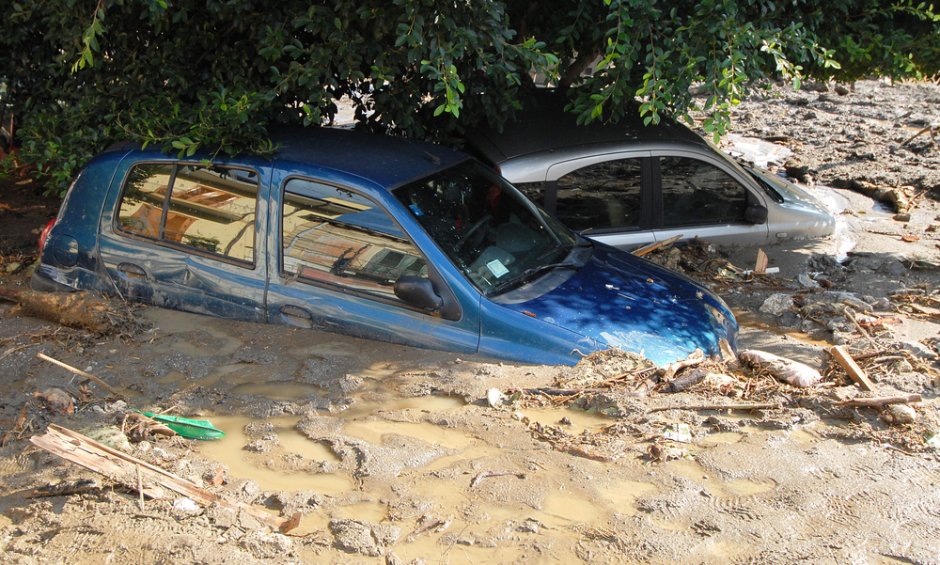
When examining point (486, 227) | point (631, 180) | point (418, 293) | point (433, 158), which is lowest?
point (418, 293)

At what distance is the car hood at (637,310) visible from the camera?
16.1ft

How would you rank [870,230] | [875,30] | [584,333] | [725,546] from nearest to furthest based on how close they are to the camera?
[725,546] → [584,333] → [875,30] → [870,230]

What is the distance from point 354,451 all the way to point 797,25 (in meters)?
4.28

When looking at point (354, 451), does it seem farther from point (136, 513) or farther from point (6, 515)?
point (6, 515)

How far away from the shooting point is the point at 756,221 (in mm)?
7402

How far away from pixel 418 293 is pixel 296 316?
837 millimetres

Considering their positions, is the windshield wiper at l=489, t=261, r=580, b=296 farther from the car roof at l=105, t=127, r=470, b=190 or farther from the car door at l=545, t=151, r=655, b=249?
the car door at l=545, t=151, r=655, b=249

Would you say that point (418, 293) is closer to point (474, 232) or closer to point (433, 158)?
point (474, 232)

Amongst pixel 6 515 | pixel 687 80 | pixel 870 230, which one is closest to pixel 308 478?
pixel 6 515

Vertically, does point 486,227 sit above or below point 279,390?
above

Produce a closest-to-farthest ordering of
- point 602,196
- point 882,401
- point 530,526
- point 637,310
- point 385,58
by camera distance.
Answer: point 530,526 → point 882,401 → point 637,310 → point 385,58 → point 602,196

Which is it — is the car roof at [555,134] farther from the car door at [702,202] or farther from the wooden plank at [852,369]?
the wooden plank at [852,369]

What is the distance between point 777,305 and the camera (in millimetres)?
→ 6684

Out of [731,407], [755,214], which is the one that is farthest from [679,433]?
[755,214]
